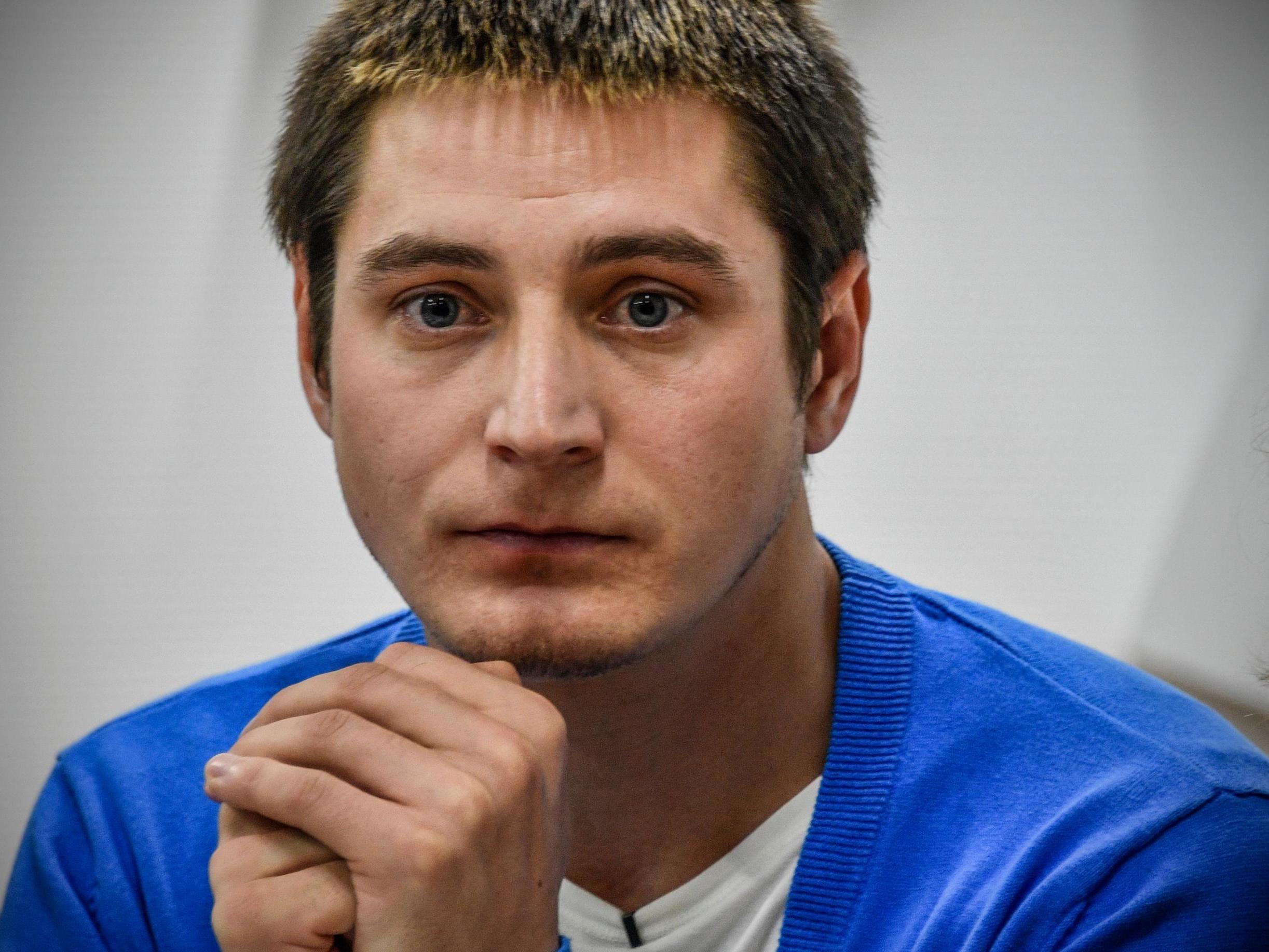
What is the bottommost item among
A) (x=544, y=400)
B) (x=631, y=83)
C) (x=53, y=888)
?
(x=53, y=888)

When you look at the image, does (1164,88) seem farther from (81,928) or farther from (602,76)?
(81,928)

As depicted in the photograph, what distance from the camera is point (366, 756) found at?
41.8 inches

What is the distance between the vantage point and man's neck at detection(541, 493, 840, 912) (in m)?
1.36

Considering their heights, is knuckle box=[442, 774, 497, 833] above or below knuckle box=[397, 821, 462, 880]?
above

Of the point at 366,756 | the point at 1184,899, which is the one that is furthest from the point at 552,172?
the point at 1184,899

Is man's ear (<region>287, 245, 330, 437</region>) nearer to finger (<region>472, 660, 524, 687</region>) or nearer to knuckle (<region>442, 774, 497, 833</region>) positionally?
finger (<region>472, 660, 524, 687</region>)

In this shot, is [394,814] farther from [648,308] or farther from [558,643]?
[648,308]

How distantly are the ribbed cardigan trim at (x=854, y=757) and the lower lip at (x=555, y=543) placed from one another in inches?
13.6

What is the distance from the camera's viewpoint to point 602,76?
3.96 ft

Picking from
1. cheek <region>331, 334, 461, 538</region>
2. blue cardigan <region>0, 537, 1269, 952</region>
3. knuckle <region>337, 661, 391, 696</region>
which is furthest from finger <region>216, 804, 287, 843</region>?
blue cardigan <region>0, 537, 1269, 952</region>

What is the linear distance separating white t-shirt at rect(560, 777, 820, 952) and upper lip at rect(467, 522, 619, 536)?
386 millimetres

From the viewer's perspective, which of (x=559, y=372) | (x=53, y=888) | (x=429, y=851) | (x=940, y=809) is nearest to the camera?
(x=429, y=851)

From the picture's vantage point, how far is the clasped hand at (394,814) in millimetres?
1034

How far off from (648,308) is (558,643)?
0.30 metres
